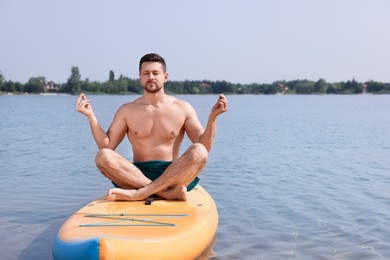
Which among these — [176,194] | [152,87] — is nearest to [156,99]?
[152,87]

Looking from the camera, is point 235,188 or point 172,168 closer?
point 172,168

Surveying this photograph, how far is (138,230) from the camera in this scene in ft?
13.4

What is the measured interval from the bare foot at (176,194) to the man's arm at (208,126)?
0.56 metres

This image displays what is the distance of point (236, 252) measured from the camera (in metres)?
5.26

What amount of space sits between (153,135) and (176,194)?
73cm

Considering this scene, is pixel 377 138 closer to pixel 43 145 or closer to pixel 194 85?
pixel 43 145

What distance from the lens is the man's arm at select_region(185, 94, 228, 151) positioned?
5.22 m

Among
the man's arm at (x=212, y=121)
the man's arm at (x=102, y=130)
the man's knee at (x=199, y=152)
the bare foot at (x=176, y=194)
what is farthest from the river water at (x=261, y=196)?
the man's arm at (x=102, y=130)

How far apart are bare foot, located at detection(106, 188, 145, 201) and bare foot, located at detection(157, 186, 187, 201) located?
0.26 m

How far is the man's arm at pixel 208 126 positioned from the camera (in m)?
5.22

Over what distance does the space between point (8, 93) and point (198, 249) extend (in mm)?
118181

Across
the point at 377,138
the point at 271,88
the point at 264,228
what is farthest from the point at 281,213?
the point at 271,88

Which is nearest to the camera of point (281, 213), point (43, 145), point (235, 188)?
point (281, 213)

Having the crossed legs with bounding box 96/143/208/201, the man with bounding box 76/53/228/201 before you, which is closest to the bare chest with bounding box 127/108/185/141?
the man with bounding box 76/53/228/201
